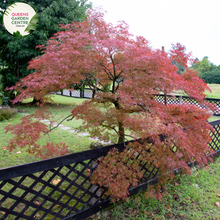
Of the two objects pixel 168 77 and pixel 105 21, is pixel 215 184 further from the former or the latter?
pixel 105 21

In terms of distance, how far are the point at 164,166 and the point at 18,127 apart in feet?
6.03

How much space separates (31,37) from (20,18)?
0.79 meters

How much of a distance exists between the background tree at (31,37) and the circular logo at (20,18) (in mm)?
278

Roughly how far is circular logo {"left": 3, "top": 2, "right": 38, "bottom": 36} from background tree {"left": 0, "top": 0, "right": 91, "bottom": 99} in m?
0.28

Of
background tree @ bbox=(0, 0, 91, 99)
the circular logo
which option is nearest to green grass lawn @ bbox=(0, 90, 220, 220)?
background tree @ bbox=(0, 0, 91, 99)

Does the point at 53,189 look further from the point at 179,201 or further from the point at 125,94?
the point at 179,201

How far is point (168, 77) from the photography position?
195 cm

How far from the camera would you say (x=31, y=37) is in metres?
7.42

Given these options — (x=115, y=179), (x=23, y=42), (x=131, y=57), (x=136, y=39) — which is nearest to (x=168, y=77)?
(x=131, y=57)

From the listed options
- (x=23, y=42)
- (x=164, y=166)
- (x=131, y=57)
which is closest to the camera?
(x=131, y=57)

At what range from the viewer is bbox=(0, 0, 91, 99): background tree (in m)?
7.45

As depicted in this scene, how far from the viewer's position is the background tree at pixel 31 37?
7.45m

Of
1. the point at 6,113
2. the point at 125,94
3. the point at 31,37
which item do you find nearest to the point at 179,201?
the point at 125,94

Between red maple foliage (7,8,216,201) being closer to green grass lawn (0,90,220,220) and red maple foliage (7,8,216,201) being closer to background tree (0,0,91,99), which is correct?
green grass lawn (0,90,220,220)
